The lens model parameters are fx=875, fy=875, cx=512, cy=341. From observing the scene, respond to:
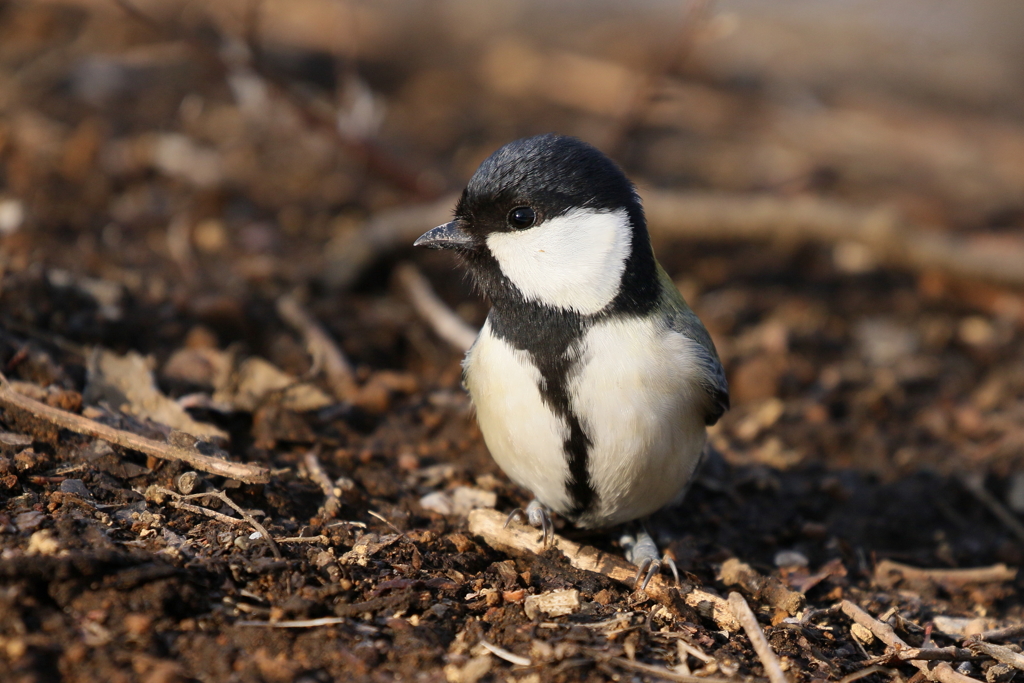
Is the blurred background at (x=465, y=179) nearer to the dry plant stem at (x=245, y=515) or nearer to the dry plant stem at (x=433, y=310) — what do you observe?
the dry plant stem at (x=433, y=310)

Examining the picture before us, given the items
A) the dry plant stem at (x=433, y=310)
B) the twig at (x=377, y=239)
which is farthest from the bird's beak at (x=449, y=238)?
the twig at (x=377, y=239)

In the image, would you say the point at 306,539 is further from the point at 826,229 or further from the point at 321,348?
the point at 826,229

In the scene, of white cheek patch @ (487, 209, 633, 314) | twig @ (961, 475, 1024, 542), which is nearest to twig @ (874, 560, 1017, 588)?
twig @ (961, 475, 1024, 542)

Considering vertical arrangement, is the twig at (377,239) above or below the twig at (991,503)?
above

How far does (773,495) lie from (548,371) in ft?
5.35

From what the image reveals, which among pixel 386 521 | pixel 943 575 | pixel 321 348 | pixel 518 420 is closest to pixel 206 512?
pixel 386 521

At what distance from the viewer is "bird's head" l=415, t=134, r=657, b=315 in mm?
2672

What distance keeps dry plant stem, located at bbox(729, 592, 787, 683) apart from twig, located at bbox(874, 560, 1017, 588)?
928 millimetres

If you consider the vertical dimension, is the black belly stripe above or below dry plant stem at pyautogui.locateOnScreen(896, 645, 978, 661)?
above

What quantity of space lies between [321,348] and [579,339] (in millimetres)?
1851

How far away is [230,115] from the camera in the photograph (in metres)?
6.16

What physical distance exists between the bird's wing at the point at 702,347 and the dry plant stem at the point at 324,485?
124 centimetres

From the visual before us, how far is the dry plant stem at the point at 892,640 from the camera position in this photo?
246cm

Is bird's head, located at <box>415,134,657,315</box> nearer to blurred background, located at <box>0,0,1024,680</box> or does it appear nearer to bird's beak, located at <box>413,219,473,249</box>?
bird's beak, located at <box>413,219,473,249</box>
